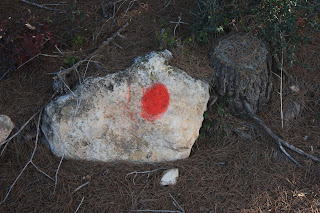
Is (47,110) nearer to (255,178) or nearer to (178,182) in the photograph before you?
(178,182)

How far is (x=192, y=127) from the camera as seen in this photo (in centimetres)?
322

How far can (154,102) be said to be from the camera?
3.09m

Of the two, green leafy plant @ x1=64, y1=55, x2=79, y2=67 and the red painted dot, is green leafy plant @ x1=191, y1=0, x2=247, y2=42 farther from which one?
green leafy plant @ x1=64, y1=55, x2=79, y2=67

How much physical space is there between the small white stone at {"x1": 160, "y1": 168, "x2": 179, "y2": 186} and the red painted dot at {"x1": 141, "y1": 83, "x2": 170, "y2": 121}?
0.58 metres

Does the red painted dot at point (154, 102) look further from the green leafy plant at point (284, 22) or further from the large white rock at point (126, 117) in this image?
the green leafy plant at point (284, 22)

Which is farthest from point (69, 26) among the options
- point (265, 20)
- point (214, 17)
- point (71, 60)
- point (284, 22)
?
point (284, 22)

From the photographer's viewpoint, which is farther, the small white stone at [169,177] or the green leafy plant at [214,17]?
the green leafy plant at [214,17]

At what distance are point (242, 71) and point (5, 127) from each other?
8.69 feet

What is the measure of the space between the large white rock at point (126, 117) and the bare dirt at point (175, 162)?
134 millimetres

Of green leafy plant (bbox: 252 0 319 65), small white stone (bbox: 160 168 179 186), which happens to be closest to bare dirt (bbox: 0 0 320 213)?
small white stone (bbox: 160 168 179 186)

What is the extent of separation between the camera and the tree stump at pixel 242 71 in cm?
333

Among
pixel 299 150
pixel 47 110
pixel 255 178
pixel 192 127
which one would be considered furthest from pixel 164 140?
pixel 299 150

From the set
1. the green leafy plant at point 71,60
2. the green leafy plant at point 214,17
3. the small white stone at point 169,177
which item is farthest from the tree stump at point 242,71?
the green leafy plant at point 71,60

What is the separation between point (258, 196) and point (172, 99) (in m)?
1.30
